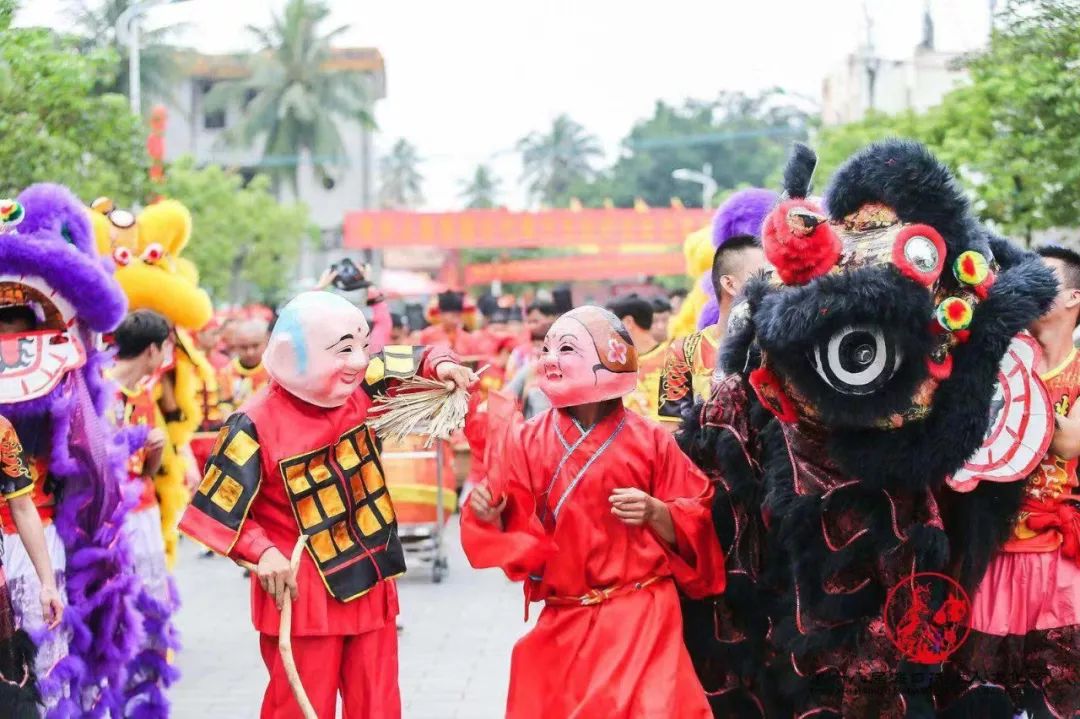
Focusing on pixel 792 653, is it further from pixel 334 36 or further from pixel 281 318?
pixel 334 36

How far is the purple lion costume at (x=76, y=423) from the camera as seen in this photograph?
6.31 m

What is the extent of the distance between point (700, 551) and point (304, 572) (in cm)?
134

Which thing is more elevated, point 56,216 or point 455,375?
point 56,216

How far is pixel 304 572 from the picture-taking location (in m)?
5.62

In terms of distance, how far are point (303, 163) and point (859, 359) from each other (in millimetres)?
54779

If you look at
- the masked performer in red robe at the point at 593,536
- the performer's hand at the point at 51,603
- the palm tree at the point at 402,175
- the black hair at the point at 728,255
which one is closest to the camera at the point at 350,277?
the black hair at the point at 728,255

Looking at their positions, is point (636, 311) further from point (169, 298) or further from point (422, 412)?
point (422, 412)

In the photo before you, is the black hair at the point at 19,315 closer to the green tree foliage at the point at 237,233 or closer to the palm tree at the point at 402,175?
the green tree foliage at the point at 237,233

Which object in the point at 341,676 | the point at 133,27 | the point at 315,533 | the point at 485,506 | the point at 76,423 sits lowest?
the point at 341,676

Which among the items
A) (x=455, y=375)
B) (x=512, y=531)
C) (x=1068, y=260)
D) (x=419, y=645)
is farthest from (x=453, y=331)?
(x=512, y=531)

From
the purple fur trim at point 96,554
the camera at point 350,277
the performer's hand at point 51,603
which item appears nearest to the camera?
the performer's hand at point 51,603

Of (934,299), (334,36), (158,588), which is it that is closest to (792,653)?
(934,299)

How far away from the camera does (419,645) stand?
9.91 m

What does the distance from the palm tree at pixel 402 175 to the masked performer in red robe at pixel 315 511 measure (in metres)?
98.2
